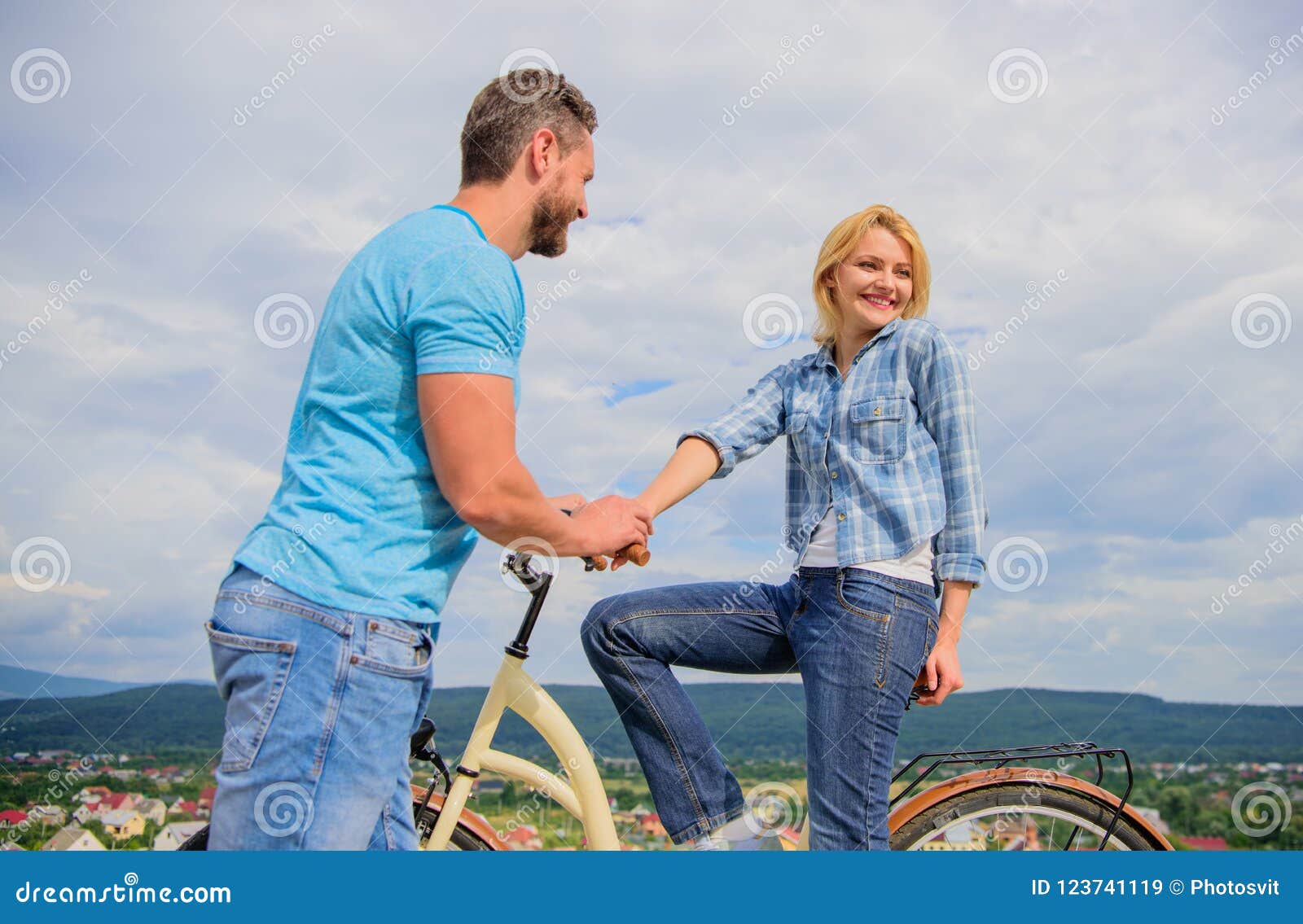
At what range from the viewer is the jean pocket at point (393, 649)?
1.84m

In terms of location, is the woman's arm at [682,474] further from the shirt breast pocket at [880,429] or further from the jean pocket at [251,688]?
the jean pocket at [251,688]

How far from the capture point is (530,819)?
9.46 feet

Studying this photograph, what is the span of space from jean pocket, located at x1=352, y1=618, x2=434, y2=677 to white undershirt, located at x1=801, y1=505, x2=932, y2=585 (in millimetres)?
1093

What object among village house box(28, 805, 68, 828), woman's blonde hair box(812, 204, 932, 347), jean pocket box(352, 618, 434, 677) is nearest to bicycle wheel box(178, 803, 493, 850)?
jean pocket box(352, 618, 434, 677)

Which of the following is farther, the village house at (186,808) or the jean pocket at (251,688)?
the village house at (186,808)

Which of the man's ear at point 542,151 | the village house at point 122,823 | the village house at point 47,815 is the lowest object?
the village house at point 47,815

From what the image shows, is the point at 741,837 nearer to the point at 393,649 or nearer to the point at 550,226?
the point at 393,649

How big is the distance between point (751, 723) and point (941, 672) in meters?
6.31

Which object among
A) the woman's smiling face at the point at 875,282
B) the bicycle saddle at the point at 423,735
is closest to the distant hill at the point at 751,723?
the bicycle saddle at the point at 423,735

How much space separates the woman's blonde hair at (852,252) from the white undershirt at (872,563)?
2.09 ft

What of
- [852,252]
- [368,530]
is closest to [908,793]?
[852,252]

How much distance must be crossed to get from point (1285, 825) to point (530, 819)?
2545 millimetres

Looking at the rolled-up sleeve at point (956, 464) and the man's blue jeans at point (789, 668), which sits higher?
the rolled-up sleeve at point (956, 464)

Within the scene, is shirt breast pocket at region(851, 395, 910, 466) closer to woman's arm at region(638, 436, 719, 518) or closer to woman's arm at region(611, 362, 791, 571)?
woman's arm at region(611, 362, 791, 571)
